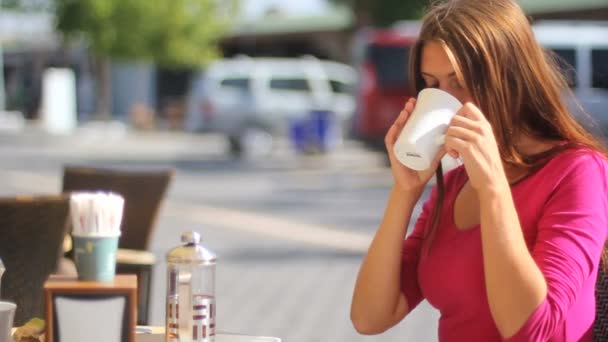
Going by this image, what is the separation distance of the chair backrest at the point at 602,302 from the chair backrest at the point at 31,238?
2139 millimetres

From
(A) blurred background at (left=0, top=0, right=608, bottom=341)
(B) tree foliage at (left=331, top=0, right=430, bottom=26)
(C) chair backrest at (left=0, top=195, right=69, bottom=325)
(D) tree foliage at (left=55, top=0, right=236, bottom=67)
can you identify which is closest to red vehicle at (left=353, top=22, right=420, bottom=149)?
(A) blurred background at (left=0, top=0, right=608, bottom=341)

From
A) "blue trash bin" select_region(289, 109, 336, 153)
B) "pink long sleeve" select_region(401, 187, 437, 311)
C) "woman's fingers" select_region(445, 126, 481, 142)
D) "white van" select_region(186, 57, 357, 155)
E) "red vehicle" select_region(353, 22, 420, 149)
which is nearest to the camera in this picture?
"woman's fingers" select_region(445, 126, 481, 142)

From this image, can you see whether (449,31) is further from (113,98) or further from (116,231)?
(113,98)

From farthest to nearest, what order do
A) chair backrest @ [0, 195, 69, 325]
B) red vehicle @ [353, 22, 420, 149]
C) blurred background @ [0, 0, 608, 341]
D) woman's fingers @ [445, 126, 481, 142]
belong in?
red vehicle @ [353, 22, 420, 149] → blurred background @ [0, 0, 608, 341] → chair backrest @ [0, 195, 69, 325] → woman's fingers @ [445, 126, 481, 142]

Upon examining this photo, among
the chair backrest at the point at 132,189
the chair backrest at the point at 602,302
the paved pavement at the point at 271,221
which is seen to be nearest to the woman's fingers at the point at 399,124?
→ the chair backrest at the point at 602,302

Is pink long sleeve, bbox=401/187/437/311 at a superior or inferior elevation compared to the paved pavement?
superior

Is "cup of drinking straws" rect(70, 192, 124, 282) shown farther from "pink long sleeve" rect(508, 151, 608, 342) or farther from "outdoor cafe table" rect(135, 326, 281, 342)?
"pink long sleeve" rect(508, 151, 608, 342)

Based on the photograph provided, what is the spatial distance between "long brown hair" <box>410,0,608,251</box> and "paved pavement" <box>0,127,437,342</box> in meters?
4.39

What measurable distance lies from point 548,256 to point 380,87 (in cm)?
1743

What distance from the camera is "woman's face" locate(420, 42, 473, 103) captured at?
2.44m

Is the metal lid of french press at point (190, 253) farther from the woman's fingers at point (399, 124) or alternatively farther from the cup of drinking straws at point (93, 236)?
the woman's fingers at point (399, 124)

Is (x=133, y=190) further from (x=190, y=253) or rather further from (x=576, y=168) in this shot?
(x=576, y=168)

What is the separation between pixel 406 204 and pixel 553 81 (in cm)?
42

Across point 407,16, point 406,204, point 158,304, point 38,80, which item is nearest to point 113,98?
point 38,80
